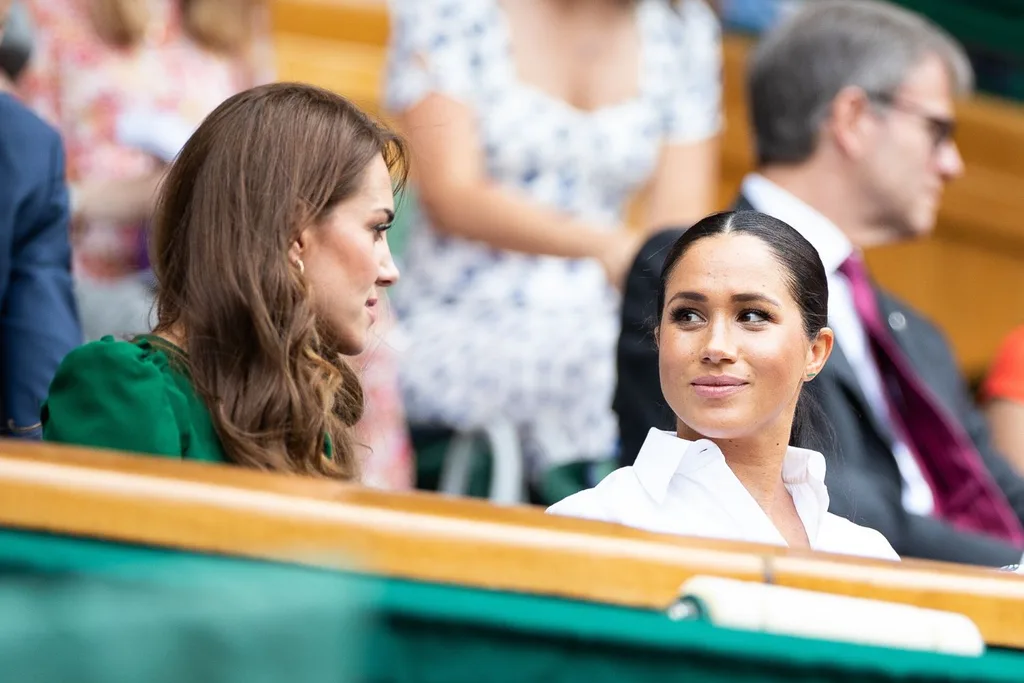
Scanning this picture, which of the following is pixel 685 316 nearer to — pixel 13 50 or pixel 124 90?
pixel 13 50

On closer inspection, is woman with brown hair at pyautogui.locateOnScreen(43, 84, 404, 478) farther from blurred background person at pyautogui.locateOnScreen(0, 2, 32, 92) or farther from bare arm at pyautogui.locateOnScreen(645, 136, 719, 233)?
bare arm at pyautogui.locateOnScreen(645, 136, 719, 233)

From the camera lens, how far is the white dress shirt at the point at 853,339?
2518 millimetres

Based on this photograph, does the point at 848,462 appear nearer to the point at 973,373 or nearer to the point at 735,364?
the point at 735,364

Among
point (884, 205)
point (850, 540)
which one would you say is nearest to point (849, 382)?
point (884, 205)

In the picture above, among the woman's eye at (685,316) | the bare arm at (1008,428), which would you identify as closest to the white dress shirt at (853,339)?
the bare arm at (1008,428)

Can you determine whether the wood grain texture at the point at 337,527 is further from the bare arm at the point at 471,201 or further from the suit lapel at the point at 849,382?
the bare arm at the point at 471,201

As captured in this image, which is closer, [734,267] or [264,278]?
[734,267]

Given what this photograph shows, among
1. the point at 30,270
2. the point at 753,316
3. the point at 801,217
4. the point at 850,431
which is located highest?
the point at 753,316

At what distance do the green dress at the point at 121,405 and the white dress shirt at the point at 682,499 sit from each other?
0.40m

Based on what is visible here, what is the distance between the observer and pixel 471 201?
288 cm

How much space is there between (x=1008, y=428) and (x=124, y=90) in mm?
1831

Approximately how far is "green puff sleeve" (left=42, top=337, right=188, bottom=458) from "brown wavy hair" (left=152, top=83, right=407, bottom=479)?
8 cm

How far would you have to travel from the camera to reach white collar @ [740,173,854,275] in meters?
2.40

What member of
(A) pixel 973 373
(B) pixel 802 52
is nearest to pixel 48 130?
(B) pixel 802 52
